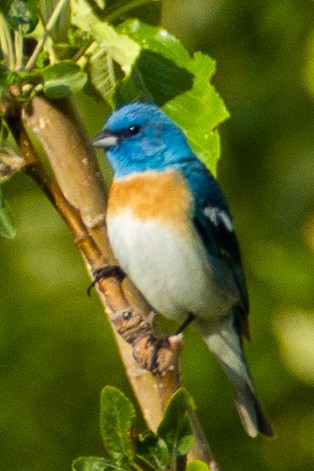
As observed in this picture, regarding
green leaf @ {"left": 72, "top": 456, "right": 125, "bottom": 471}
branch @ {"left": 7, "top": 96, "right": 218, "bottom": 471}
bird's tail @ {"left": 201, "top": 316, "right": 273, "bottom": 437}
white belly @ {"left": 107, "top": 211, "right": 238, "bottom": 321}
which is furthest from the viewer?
bird's tail @ {"left": 201, "top": 316, "right": 273, "bottom": 437}

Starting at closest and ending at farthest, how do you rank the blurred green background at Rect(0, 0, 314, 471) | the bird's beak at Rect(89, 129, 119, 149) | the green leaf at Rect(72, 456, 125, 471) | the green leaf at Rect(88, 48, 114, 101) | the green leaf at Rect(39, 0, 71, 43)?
the green leaf at Rect(72, 456, 125, 471)
the green leaf at Rect(39, 0, 71, 43)
the green leaf at Rect(88, 48, 114, 101)
the bird's beak at Rect(89, 129, 119, 149)
the blurred green background at Rect(0, 0, 314, 471)

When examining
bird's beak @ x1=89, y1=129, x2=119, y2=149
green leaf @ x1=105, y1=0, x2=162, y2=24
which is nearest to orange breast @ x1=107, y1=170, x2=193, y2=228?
bird's beak @ x1=89, y1=129, x2=119, y2=149

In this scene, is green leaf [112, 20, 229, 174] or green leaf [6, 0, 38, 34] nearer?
green leaf [6, 0, 38, 34]

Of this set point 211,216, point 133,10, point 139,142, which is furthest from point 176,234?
point 133,10

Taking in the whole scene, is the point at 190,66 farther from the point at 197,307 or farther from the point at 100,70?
the point at 197,307

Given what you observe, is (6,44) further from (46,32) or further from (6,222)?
(6,222)

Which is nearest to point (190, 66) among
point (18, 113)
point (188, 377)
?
point (18, 113)

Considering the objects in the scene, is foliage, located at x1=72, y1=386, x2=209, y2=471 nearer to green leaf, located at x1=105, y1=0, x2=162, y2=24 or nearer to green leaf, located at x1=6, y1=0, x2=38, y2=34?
green leaf, located at x1=6, y1=0, x2=38, y2=34
